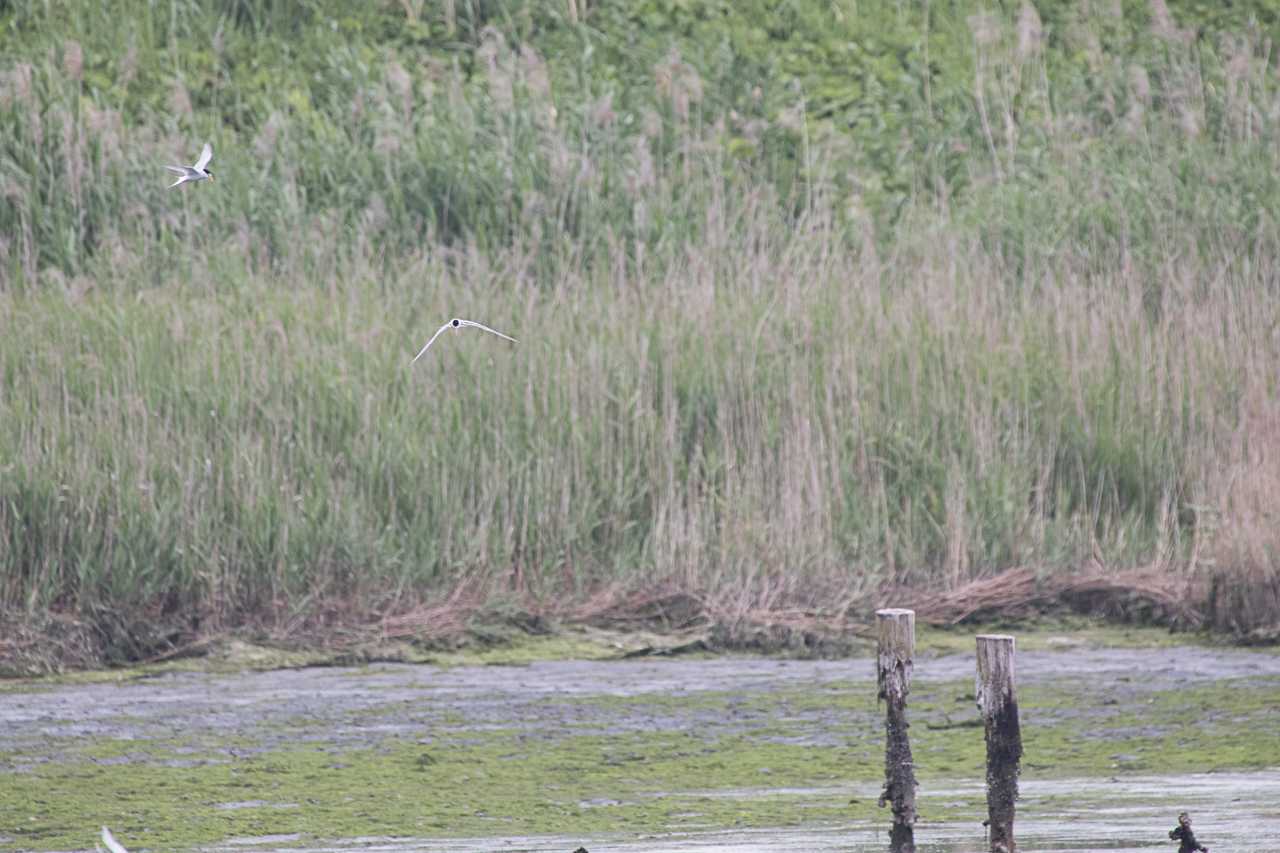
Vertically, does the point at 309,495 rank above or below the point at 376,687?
above

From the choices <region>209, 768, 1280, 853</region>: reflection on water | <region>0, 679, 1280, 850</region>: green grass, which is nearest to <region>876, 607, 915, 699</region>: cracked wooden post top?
<region>209, 768, 1280, 853</region>: reflection on water

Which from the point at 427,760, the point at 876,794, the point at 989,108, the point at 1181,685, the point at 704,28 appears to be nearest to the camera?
the point at 876,794

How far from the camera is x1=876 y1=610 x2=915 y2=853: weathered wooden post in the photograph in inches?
197

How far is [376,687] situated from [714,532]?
4.68 feet

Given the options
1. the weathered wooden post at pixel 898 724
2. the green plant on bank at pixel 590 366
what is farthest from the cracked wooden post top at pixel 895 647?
the green plant on bank at pixel 590 366

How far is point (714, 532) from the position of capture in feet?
26.0

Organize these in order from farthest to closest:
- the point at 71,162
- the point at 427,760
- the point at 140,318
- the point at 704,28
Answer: the point at 704,28 < the point at 71,162 < the point at 140,318 < the point at 427,760

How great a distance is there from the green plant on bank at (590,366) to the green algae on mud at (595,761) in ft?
2.72

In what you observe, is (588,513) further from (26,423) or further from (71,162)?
(71,162)

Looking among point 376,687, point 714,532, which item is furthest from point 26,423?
point 714,532

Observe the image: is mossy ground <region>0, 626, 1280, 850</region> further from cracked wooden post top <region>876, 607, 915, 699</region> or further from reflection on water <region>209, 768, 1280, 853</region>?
cracked wooden post top <region>876, 607, 915, 699</region>

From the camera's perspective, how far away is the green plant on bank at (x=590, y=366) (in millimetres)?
7691

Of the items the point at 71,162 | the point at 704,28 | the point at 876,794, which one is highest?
the point at 704,28

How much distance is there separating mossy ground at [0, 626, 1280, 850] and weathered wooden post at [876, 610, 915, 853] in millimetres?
409
